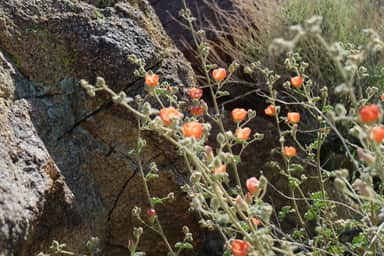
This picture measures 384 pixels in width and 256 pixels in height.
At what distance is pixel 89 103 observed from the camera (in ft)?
9.56

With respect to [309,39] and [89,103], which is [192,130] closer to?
[89,103]

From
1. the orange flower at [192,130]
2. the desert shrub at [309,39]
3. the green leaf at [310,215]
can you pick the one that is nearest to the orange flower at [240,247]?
the orange flower at [192,130]

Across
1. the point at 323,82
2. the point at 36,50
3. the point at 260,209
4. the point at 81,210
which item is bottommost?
the point at 323,82

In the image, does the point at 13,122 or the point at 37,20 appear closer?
the point at 13,122

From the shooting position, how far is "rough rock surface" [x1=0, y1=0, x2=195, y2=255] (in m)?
2.79

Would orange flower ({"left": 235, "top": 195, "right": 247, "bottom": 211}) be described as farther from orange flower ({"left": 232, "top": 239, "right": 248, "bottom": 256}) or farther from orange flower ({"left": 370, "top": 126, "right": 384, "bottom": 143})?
orange flower ({"left": 370, "top": 126, "right": 384, "bottom": 143})

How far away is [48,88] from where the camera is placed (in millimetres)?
2848

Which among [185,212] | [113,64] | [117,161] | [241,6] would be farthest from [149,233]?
[241,6]

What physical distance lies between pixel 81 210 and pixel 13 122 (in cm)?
49

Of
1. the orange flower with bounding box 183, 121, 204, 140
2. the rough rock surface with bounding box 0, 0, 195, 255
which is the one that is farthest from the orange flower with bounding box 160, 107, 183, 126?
the rough rock surface with bounding box 0, 0, 195, 255

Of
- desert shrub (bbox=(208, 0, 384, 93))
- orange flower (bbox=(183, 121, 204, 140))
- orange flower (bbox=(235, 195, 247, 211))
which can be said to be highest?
orange flower (bbox=(183, 121, 204, 140))

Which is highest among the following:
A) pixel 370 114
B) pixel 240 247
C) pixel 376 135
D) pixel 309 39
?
pixel 370 114

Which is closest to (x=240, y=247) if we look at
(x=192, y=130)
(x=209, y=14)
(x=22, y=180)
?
(x=192, y=130)

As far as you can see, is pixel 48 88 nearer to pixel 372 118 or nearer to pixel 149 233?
pixel 149 233
